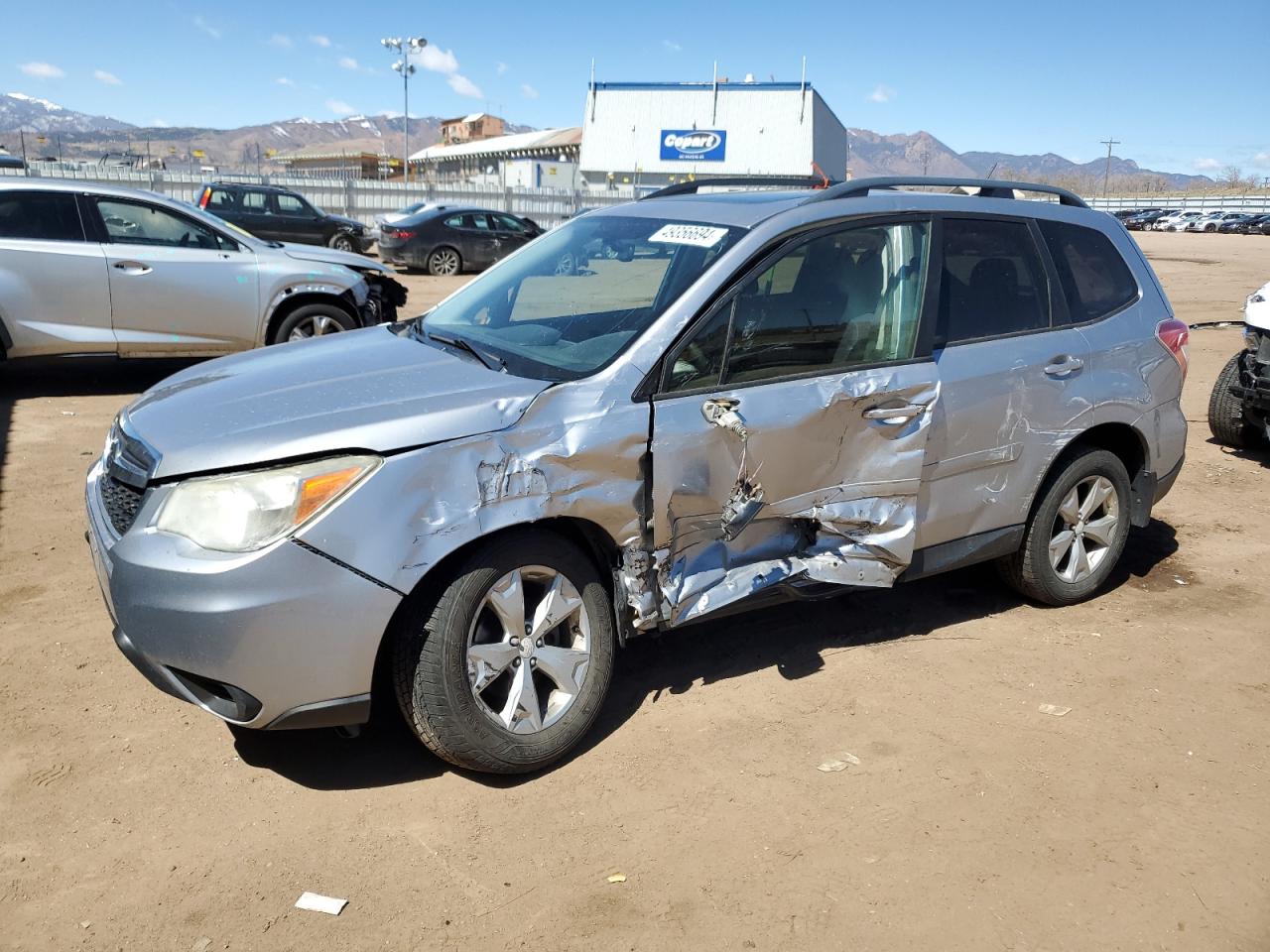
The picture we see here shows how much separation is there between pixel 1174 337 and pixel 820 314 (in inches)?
83.4

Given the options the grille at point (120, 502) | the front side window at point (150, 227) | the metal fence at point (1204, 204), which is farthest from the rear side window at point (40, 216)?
the metal fence at point (1204, 204)

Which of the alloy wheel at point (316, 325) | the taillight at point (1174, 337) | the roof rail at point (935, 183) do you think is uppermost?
the roof rail at point (935, 183)

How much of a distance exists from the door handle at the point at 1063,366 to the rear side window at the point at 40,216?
7.40m

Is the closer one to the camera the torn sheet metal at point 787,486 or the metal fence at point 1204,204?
the torn sheet metal at point 787,486

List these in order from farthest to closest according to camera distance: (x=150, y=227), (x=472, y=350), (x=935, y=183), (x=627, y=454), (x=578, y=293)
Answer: (x=150, y=227)
(x=935, y=183)
(x=578, y=293)
(x=472, y=350)
(x=627, y=454)

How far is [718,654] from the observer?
4348 mm

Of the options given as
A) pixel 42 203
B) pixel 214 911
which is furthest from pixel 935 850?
pixel 42 203

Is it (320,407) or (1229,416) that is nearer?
(320,407)

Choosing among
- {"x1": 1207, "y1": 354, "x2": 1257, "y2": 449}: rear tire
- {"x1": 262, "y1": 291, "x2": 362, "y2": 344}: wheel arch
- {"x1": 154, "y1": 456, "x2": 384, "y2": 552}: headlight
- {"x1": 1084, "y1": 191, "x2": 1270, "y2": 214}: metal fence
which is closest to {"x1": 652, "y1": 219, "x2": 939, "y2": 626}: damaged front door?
{"x1": 154, "y1": 456, "x2": 384, "y2": 552}: headlight

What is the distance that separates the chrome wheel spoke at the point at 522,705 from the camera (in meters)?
3.28

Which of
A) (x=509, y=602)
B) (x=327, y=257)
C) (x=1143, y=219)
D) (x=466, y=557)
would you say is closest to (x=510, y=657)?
(x=509, y=602)

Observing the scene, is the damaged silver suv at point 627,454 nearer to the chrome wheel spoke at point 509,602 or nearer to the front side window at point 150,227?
the chrome wheel spoke at point 509,602

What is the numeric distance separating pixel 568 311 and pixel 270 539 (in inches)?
64.2

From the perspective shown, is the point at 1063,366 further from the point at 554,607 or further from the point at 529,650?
the point at 529,650
